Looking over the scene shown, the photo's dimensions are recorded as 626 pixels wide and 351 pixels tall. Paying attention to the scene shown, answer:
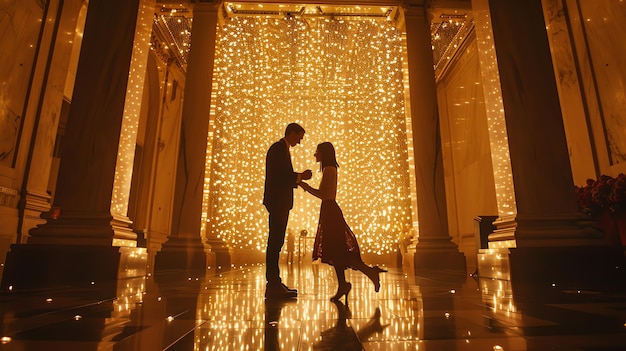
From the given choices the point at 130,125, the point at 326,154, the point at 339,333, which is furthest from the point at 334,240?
the point at 130,125

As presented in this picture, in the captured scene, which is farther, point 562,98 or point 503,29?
point 562,98

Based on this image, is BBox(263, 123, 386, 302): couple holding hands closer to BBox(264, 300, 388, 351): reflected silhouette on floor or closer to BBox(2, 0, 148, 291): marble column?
BBox(264, 300, 388, 351): reflected silhouette on floor

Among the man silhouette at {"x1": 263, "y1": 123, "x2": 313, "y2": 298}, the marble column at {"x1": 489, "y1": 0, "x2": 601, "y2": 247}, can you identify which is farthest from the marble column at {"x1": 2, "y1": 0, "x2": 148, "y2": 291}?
the marble column at {"x1": 489, "y1": 0, "x2": 601, "y2": 247}

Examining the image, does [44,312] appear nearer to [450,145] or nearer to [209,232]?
[209,232]

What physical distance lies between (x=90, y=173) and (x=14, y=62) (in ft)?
6.41

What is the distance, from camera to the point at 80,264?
3730 millimetres

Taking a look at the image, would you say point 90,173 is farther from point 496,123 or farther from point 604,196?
point 604,196

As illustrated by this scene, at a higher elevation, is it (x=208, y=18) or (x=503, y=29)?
(x=208, y=18)

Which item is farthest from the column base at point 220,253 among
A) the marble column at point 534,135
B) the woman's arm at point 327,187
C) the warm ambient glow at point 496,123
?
the marble column at point 534,135

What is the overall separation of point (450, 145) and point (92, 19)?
9676mm

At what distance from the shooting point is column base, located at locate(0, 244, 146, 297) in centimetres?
357

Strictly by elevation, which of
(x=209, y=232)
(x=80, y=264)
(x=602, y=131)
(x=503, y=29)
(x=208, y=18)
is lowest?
(x=80, y=264)

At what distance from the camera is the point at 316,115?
10.4m

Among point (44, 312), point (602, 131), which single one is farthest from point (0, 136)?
point (602, 131)
